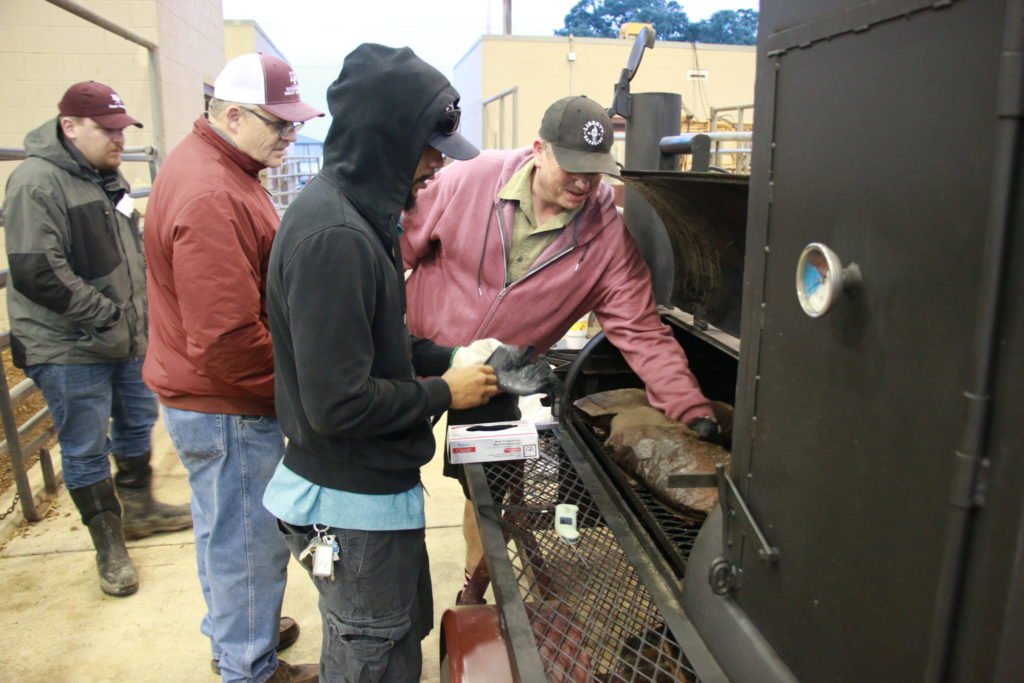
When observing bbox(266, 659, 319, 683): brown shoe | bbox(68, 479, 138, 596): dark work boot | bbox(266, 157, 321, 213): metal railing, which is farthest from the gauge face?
bbox(266, 157, 321, 213): metal railing

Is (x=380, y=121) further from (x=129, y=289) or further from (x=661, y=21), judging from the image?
(x=661, y=21)

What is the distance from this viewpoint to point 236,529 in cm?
216

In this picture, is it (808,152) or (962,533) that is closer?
(962,533)

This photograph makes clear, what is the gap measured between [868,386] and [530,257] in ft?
5.28

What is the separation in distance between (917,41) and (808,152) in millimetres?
235

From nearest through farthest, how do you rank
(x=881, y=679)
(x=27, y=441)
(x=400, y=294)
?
(x=881, y=679) < (x=400, y=294) < (x=27, y=441)

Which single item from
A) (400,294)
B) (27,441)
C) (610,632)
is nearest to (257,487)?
(400,294)

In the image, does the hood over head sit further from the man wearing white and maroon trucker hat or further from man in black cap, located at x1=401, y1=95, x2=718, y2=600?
man in black cap, located at x1=401, y1=95, x2=718, y2=600

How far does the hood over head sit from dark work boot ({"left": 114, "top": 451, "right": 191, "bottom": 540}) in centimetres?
263

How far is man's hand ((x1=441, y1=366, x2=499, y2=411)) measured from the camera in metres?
1.71

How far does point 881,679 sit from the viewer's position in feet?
3.07

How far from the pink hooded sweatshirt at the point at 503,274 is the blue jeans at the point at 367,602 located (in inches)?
37.0

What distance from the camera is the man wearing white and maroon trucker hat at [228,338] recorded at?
1.98m

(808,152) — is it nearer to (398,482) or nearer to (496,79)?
(398,482)
